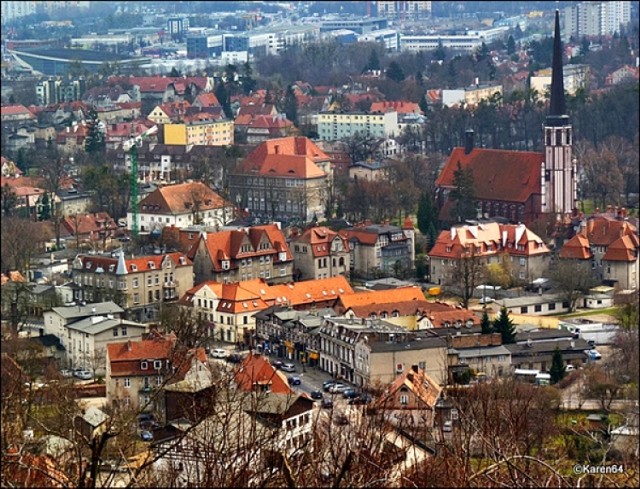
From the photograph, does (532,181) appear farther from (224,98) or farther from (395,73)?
(395,73)

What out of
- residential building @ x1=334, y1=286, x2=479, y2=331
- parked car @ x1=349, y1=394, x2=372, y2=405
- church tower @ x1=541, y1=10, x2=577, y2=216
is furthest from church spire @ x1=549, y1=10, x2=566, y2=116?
parked car @ x1=349, y1=394, x2=372, y2=405

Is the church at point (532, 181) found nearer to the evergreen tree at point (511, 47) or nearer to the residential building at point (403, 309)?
the residential building at point (403, 309)

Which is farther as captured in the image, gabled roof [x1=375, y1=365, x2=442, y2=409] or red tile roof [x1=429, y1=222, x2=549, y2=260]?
red tile roof [x1=429, y1=222, x2=549, y2=260]

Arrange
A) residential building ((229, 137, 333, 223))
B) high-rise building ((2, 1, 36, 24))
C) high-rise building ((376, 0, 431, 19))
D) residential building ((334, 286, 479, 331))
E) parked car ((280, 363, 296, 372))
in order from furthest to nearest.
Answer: high-rise building ((2, 1, 36, 24)), high-rise building ((376, 0, 431, 19)), residential building ((229, 137, 333, 223)), residential building ((334, 286, 479, 331)), parked car ((280, 363, 296, 372))

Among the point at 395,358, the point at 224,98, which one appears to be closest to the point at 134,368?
the point at 395,358

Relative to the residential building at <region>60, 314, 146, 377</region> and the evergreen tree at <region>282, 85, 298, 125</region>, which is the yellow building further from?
the residential building at <region>60, 314, 146, 377</region>

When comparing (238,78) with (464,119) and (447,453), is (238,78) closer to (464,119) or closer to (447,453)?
(464,119)
